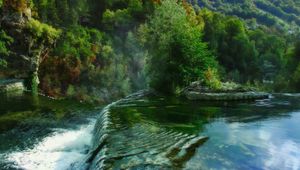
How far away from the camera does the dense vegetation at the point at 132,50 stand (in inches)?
1190

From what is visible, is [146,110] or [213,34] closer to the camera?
[146,110]

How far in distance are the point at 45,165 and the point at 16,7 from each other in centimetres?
3363

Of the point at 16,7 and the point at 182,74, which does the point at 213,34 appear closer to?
the point at 16,7

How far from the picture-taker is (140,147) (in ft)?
40.9

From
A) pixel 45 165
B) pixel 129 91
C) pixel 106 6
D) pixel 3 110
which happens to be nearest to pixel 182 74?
pixel 3 110

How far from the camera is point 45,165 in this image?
13938 mm

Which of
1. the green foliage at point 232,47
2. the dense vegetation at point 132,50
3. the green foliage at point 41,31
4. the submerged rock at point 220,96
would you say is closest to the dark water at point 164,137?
the submerged rock at point 220,96

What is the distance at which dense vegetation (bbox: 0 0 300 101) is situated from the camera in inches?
1190

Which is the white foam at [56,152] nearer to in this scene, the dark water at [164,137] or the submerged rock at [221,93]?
the dark water at [164,137]

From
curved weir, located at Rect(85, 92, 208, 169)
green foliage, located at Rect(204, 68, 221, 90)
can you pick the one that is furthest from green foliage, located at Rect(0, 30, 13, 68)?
curved weir, located at Rect(85, 92, 208, 169)

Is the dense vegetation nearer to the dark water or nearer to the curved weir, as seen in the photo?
the dark water

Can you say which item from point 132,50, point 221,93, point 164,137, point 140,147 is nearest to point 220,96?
point 221,93

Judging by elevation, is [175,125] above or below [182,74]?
below

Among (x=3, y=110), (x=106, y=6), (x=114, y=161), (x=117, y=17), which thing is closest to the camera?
(x=114, y=161)
